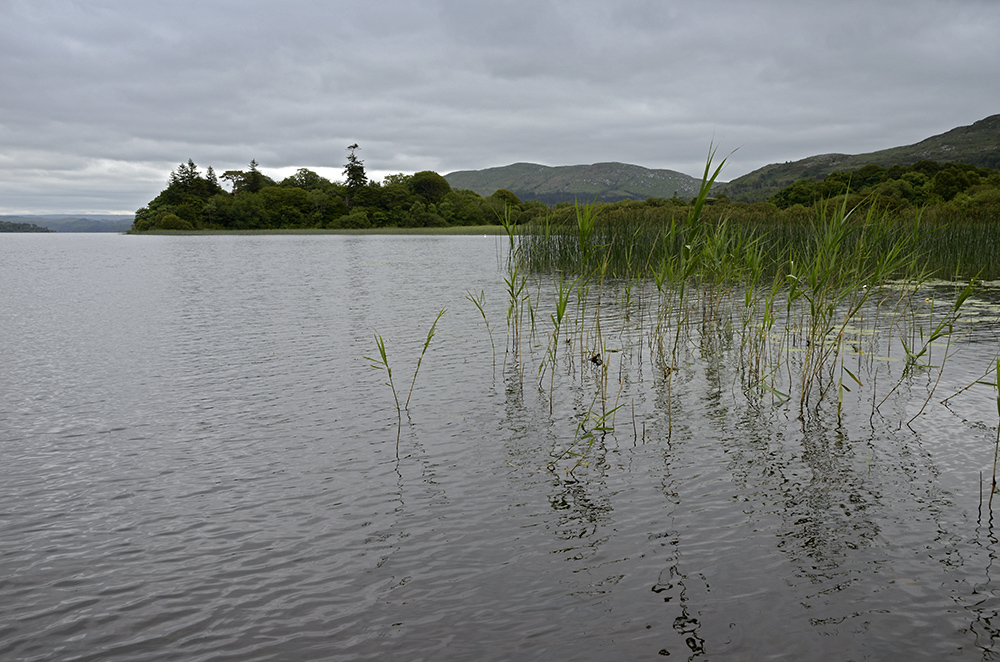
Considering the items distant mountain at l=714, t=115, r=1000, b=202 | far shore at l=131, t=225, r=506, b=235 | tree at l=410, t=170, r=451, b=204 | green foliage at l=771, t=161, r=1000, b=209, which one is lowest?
far shore at l=131, t=225, r=506, b=235

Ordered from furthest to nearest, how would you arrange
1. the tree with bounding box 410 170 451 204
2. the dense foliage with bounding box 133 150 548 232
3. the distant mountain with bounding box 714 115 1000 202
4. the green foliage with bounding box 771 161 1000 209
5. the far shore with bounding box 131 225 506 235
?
the distant mountain with bounding box 714 115 1000 202 → the tree with bounding box 410 170 451 204 → the dense foliage with bounding box 133 150 548 232 → the far shore with bounding box 131 225 506 235 → the green foliage with bounding box 771 161 1000 209

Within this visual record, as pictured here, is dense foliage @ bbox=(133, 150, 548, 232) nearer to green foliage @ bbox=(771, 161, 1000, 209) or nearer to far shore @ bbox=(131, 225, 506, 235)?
far shore @ bbox=(131, 225, 506, 235)

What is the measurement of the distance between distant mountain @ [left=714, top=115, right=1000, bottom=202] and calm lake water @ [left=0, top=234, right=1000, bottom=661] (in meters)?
157

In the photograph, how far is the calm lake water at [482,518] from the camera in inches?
142

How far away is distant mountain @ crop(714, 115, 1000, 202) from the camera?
517 feet

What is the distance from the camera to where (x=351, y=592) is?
4.00m

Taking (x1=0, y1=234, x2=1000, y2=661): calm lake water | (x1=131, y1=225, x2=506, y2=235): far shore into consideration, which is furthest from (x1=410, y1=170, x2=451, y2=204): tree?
(x1=0, y1=234, x2=1000, y2=661): calm lake water

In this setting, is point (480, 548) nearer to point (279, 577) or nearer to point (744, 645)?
point (279, 577)

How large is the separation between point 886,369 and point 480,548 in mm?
7845

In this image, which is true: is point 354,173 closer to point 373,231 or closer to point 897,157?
point 373,231

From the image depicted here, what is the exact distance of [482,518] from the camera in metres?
5.00

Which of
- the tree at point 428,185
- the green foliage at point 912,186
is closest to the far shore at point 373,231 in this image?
the tree at point 428,185

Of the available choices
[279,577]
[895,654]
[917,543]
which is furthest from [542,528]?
[917,543]

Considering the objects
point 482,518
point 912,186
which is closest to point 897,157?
point 912,186
